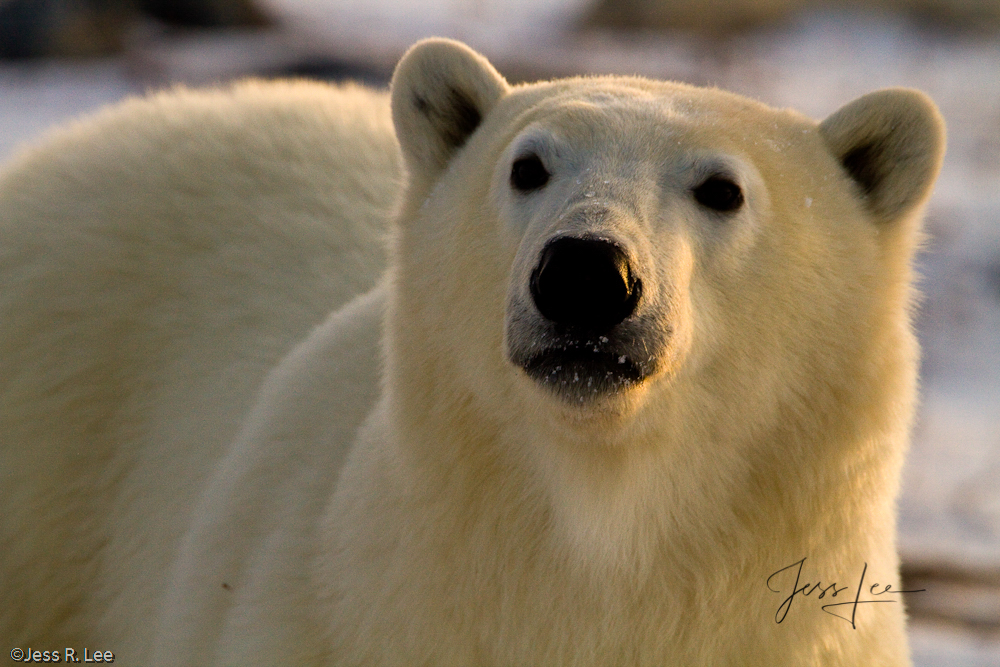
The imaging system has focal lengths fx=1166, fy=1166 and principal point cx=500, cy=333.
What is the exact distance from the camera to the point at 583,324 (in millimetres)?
2068

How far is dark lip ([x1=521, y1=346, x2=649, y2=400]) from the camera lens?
208cm

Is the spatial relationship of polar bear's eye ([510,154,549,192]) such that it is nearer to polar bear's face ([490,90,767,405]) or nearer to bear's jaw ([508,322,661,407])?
polar bear's face ([490,90,767,405])

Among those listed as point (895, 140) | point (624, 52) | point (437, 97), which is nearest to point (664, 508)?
point (895, 140)

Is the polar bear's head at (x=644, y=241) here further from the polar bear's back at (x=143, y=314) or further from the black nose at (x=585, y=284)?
the polar bear's back at (x=143, y=314)

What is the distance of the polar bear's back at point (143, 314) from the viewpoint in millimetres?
3443

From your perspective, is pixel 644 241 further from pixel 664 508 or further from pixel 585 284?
pixel 664 508

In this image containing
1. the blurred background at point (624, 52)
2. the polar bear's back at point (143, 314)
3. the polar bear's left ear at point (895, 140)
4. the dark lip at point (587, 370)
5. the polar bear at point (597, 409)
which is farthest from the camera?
the blurred background at point (624, 52)

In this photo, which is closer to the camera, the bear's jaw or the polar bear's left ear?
the bear's jaw

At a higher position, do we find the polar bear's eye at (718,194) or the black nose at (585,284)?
the polar bear's eye at (718,194)

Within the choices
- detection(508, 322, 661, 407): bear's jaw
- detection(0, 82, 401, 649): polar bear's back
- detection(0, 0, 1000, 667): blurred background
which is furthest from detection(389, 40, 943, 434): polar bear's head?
detection(0, 0, 1000, 667): blurred background

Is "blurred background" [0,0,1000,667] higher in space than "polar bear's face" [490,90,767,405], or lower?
lower

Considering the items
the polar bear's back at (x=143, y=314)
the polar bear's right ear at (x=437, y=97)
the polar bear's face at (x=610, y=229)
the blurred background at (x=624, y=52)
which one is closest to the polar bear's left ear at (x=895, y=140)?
the polar bear's face at (x=610, y=229)

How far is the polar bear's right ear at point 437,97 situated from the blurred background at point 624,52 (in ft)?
15.6

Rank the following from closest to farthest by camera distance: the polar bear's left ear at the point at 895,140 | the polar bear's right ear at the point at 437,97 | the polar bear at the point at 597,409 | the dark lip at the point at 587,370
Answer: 1. the dark lip at the point at 587,370
2. the polar bear at the point at 597,409
3. the polar bear's left ear at the point at 895,140
4. the polar bear's right ear at the point at 437,97
